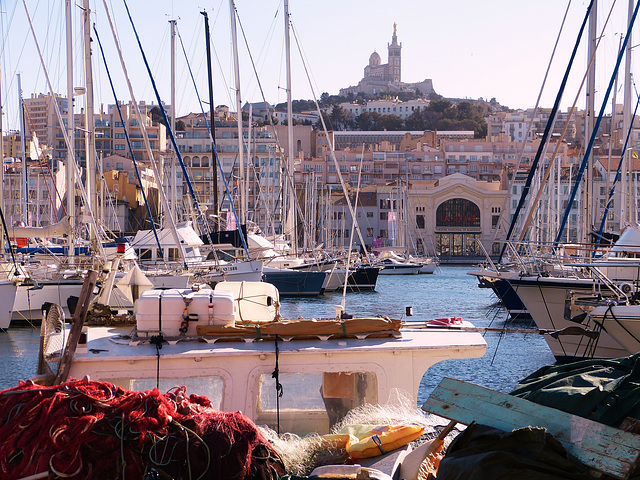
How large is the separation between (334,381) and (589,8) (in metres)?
17.9

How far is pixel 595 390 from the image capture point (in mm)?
4648

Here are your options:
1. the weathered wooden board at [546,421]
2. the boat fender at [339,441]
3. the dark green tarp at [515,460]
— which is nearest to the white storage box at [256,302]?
the boat fender at [339,441]

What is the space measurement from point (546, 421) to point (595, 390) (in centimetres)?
37

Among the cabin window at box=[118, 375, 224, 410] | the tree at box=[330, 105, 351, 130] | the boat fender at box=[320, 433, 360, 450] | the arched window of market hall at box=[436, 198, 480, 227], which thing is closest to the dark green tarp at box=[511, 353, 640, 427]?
the boat fender at box=[320, 433, 360, 450]

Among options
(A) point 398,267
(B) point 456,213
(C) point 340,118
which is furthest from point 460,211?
(C) point 340,118

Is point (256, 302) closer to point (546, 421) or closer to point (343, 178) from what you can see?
point (546, 421)

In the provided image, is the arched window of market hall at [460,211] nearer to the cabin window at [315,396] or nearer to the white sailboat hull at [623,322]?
the white sailboat hull at [623,322]

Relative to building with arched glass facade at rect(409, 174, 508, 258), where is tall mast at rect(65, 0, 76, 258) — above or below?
above

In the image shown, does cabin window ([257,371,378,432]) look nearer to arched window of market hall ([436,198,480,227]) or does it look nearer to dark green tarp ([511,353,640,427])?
dark green tarp ([511,353,640,427])

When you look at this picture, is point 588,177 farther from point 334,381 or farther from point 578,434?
point 578,434

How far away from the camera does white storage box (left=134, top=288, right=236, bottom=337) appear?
7262 mm

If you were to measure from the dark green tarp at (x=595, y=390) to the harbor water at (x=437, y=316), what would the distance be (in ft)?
22.0

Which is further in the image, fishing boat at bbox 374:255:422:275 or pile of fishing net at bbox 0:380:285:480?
fishing boat at bbox 374:255:422:275

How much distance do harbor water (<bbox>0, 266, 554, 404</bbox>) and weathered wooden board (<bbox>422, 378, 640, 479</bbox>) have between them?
23.5 ft
